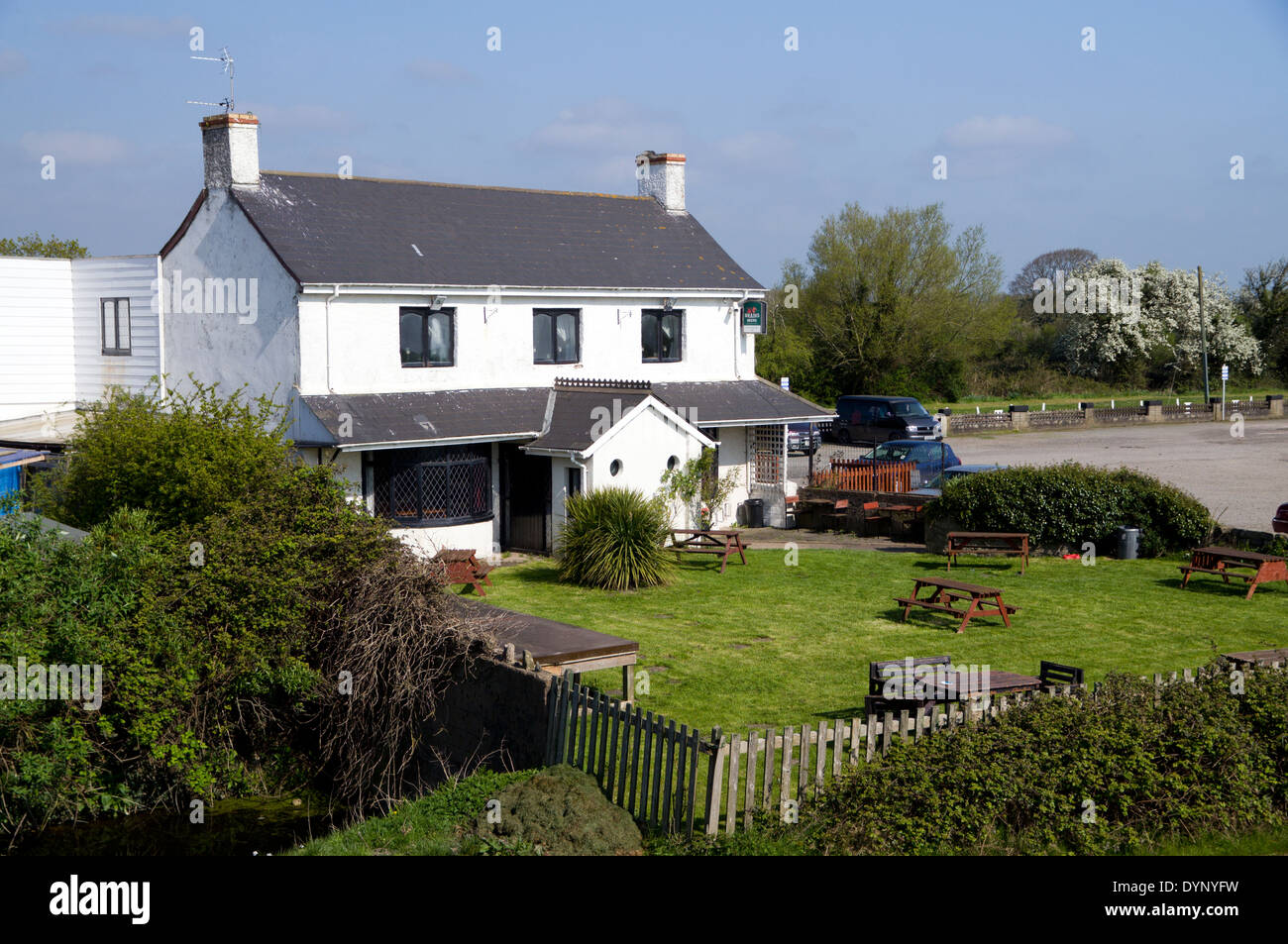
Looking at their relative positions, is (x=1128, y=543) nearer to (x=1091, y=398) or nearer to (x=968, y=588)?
(x=968, y=588)

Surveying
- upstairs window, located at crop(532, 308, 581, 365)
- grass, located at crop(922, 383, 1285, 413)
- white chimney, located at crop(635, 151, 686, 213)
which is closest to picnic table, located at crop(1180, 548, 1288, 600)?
upstairs window, located at crop(532, 308, 581, 365)

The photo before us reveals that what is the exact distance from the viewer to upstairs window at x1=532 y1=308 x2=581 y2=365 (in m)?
26.4

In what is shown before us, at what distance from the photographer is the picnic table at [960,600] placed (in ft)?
57.5

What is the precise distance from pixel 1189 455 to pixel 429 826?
119 feet

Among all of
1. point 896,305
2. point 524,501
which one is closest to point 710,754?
point 524,501

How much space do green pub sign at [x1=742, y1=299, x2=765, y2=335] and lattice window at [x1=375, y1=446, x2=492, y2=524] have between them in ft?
26.7

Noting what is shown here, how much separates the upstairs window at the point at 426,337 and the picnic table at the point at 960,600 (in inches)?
434

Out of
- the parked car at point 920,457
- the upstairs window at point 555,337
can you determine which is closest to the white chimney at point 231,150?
the upstairs window at point 555,337

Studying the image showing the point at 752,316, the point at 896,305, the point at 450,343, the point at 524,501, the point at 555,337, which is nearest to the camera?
the point at 450,343

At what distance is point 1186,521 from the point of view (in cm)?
2328

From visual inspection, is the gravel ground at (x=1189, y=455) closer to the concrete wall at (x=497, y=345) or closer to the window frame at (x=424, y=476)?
the concrete wall at (x=497, y=345)

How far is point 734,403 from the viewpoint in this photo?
28.3m

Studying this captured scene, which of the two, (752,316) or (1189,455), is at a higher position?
(752,316)
